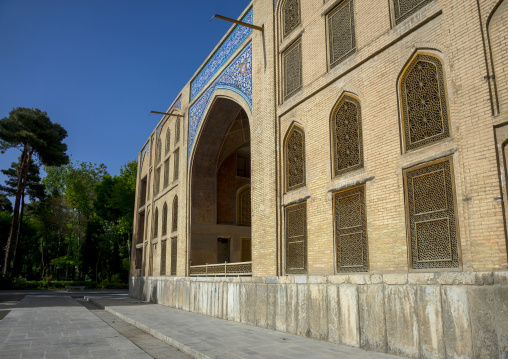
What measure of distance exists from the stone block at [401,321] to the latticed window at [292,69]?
466 cm

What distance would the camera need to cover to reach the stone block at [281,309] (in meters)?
7.43

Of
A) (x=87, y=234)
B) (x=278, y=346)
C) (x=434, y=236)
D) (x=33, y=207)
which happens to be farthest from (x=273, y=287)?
(x=33, y=207)

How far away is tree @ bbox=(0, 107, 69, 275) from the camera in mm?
28781

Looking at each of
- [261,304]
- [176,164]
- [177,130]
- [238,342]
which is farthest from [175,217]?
[238,342]

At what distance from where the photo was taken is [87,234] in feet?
118

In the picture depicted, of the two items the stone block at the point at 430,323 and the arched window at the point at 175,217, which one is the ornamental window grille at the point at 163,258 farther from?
the stone block at the point at 430,323

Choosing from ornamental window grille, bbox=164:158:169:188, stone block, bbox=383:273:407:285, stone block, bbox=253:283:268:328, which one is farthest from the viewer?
ornamental window grille, bbox=164:158:169:188

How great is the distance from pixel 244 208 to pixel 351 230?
28.4 ft

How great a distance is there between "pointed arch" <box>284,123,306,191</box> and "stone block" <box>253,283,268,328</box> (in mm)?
2092

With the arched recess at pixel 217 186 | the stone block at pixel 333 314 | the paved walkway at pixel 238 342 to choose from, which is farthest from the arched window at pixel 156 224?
the stone block at pixel 333 314

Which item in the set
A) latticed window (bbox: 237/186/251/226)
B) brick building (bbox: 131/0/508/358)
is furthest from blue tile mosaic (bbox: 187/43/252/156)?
latticed window (bbox: 237/186/251/226)

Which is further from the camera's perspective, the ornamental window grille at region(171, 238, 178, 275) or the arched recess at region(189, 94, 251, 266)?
the ornamental window grille at region(171, 238, 178, 275)

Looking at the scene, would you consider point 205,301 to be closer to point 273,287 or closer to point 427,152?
point 273,287

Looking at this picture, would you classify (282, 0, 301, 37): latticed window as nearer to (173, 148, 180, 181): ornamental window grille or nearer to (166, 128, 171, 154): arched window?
(173, 148, 180, 181): ornamental window grille
